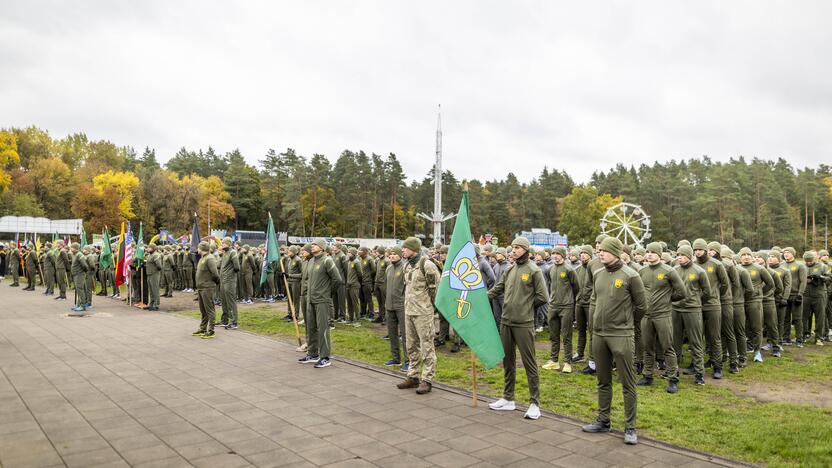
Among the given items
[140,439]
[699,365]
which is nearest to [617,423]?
[699,365]

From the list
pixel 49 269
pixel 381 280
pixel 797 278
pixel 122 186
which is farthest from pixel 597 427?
pixel 122 186

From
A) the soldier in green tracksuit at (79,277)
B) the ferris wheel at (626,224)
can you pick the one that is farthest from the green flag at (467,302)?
the ferris wheel at (626,224)

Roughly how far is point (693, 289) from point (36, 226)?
61364 mm

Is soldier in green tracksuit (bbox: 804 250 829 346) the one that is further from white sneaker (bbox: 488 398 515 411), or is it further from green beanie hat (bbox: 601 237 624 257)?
white sneaker (bbox: 488 398 515 411)

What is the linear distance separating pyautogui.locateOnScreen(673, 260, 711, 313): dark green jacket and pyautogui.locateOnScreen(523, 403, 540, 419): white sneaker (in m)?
4.01

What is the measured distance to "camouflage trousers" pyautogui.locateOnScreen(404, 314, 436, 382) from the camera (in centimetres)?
877

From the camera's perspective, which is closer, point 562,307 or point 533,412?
point 533,412

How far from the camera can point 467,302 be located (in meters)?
8.02

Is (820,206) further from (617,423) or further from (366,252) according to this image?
(617,423)

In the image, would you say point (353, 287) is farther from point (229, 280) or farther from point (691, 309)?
point (691, 309)

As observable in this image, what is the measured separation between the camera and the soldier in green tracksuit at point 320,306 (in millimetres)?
10602

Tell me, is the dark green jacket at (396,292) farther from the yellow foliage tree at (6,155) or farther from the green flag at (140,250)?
the yellow foliage tree at (6,155)

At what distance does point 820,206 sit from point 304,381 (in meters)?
95.6

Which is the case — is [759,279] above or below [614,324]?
above
